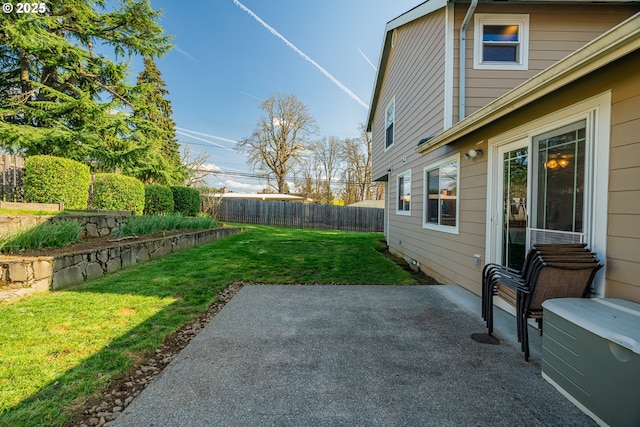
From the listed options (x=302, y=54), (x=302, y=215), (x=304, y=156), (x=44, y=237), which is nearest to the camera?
(x=44, y=237)

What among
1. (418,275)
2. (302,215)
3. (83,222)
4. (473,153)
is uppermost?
(473,153)

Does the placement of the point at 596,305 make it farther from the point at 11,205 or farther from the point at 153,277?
the point at 11,205

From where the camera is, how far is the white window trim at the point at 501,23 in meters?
4.97

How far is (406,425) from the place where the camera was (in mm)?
1641

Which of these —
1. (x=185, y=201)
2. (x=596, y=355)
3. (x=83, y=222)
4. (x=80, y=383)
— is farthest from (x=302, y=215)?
(x=596, y=355)

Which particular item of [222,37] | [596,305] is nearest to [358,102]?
[222,37]

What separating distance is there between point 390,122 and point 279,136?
57.7 ft

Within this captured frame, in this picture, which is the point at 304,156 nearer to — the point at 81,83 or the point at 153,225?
the point at 81,83

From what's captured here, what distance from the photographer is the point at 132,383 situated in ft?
6.60

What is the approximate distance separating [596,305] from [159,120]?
23753 mm

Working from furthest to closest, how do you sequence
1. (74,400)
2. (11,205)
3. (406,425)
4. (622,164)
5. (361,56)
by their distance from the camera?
(361,56), (11,205), (622,164), (74,400), (406,425)

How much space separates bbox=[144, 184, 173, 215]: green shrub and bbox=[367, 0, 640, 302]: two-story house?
867 cm

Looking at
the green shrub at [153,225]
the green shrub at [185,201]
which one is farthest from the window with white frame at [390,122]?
Result: the green shrub at [185,201]

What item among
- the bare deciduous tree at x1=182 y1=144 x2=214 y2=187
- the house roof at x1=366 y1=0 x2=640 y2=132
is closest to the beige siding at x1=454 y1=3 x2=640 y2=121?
the house roof at x1=366 y1=0 x2=640 y2=132
